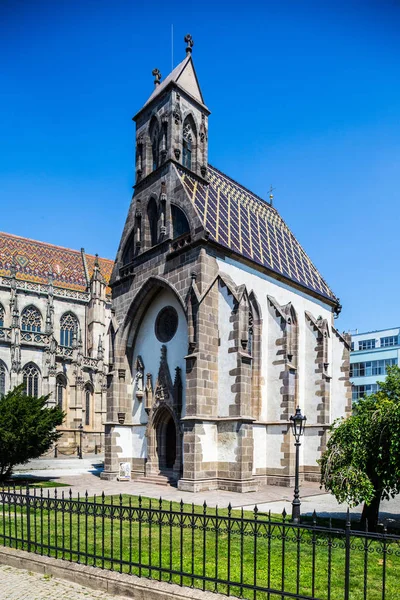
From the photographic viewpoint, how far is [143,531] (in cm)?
1135

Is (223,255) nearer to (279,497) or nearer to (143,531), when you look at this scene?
(279,497)

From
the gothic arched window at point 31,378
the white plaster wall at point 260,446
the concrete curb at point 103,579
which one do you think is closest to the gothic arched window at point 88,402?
the gothic arched window at point 31,378

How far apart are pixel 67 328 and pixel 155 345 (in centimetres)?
3130

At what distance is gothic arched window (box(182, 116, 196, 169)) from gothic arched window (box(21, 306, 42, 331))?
30542mm

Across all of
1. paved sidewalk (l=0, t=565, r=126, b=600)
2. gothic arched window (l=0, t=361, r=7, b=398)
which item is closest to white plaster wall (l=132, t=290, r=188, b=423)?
paved sidewalk (l=0, t=565, r=126, b=600)

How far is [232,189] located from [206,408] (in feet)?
46.3

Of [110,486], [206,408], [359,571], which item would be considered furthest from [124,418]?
[359,571]

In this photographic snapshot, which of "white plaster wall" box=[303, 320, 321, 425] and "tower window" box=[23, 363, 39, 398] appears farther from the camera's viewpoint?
"tower window" box=[23, 363, 39, 398]

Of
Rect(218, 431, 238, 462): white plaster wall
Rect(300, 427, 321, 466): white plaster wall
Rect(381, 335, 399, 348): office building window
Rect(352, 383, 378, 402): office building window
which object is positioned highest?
Rect(381, 335, 399, 348): office building window

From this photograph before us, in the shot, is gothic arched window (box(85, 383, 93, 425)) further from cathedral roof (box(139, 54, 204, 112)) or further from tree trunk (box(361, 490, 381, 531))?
tree trunk (box(361, 490, 381, 531))

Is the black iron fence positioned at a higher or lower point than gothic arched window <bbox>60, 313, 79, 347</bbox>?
lower

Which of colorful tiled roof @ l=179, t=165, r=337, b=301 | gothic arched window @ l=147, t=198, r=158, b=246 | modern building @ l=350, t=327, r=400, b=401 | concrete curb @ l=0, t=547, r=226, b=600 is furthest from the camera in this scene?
modern building @ l=350, t=327, r=400, b=401

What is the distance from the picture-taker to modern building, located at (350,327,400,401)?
62125 mm

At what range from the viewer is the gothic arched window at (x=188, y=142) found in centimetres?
2436
